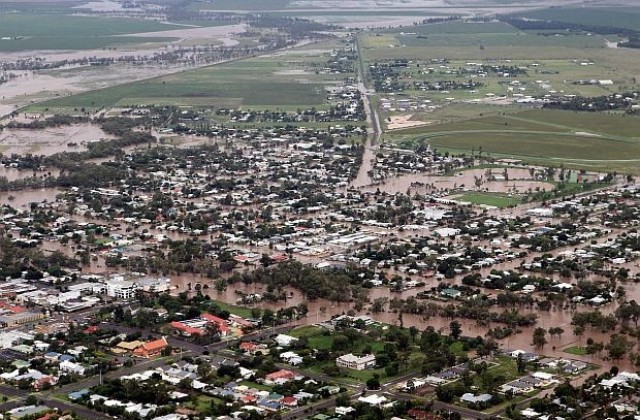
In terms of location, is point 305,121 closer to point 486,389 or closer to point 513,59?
point 513,59

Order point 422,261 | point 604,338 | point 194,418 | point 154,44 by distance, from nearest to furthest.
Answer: point 194,418 < point 604,338 < point 422,261 < point 154,44

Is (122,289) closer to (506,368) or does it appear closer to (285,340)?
(285,340)

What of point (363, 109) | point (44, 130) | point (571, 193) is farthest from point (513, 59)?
point (571, 193)

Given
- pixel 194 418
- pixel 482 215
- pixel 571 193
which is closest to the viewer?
pixel 194 418

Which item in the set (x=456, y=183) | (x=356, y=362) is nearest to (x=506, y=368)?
(x=356, y=362)

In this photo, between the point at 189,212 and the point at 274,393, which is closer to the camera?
the point at 274,393

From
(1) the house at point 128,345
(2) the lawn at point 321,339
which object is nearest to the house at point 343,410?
(2) the lawn at point 321,339

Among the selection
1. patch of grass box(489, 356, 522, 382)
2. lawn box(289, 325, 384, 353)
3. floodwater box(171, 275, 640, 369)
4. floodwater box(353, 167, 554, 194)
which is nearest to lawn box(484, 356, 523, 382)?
patch of grass box(489, 356, 522, 382)
